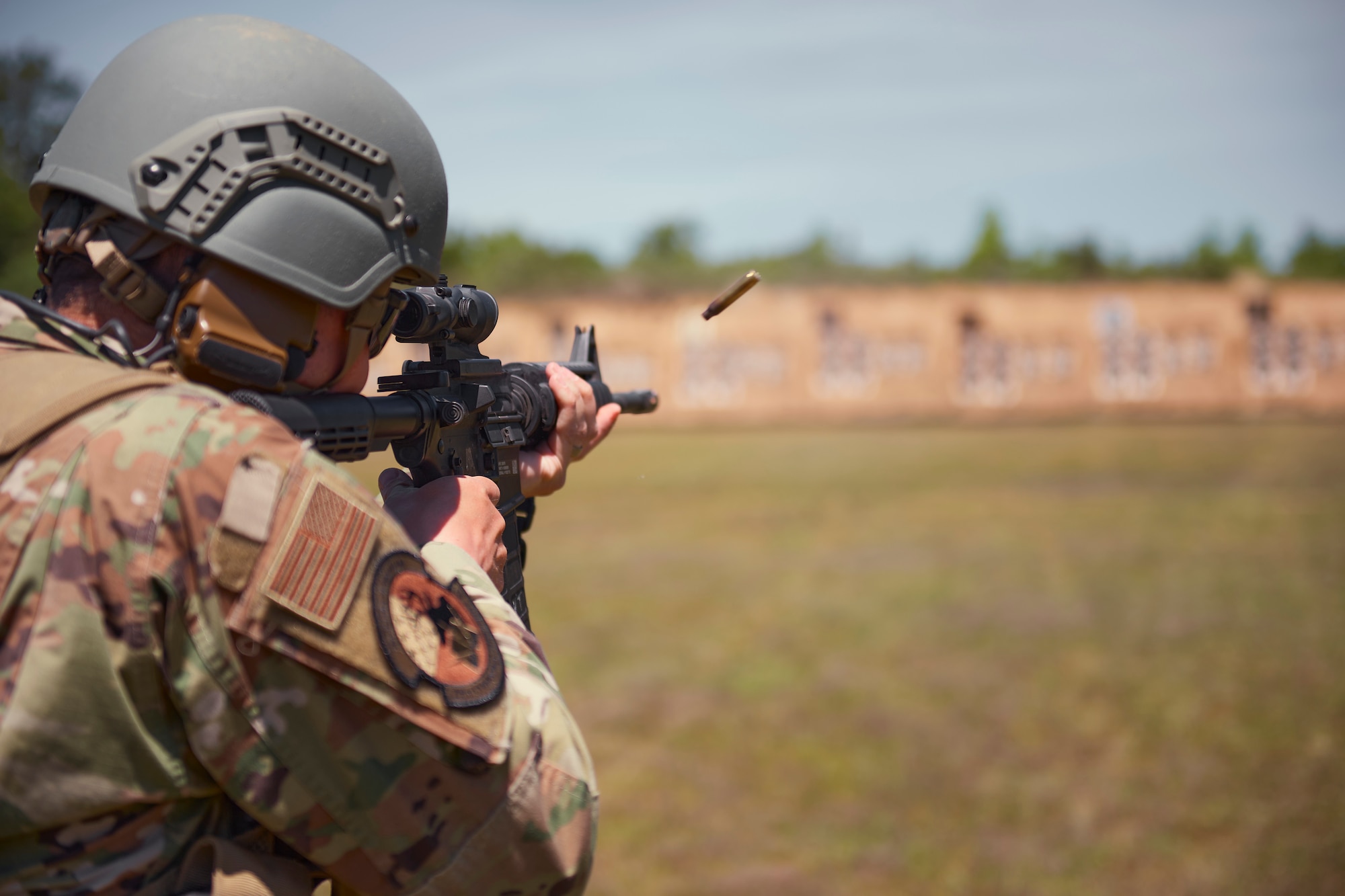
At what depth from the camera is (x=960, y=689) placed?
7.11 metres

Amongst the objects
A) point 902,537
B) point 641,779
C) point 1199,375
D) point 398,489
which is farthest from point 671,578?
point 1199,375

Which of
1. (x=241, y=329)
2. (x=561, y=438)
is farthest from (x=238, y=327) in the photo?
(x=561, y=438)

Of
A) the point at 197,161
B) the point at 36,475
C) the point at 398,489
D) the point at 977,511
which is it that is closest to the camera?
the point at 36,475

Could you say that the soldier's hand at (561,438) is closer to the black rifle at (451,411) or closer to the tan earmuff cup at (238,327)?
the black rifle at (451,411)

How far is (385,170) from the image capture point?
A: 155 centimetres

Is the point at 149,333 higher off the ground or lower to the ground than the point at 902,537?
higher

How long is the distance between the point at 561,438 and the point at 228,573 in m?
1.41

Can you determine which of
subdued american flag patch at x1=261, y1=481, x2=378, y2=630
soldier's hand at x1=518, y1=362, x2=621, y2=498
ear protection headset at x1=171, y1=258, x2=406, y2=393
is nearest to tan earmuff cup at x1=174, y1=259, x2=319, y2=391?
ear protection headset at x1=171, y1=258, x2=406, y2=393

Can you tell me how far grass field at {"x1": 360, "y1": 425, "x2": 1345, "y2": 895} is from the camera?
16.0 feet

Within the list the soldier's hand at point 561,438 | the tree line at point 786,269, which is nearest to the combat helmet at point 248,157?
the soldier's hand at point 561,438

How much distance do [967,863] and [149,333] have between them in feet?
14.7

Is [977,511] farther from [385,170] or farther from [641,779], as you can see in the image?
[385,170]

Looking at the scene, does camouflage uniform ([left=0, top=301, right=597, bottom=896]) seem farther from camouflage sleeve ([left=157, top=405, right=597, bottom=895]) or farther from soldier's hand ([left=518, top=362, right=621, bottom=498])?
soldier's hand ([left=518, top=362, right=621, bottom=498])

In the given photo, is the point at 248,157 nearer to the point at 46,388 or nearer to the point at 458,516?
the point at 46,388
